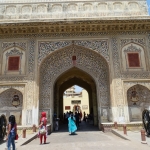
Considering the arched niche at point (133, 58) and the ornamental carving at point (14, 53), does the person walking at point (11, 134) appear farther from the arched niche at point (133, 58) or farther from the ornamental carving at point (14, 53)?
the arched niche at point (133, 58)

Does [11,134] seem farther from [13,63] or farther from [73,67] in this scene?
[73,67]

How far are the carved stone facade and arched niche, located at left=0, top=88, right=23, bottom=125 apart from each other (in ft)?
0.15

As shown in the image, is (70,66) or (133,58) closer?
(133,58)

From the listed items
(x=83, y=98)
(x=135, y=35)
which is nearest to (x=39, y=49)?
(x=135, y=35)

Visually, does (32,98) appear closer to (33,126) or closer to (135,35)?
(33,126)

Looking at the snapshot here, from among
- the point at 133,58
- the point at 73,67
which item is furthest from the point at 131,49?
the point at 73,67

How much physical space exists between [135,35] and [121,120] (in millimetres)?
4262

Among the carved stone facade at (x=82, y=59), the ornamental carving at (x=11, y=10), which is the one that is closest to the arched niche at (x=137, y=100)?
the carved stone facade at (x=82, y=59)

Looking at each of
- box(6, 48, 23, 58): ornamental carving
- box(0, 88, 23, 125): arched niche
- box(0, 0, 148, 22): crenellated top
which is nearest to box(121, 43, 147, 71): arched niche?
box(0, 0, 148, 22): crenellated top

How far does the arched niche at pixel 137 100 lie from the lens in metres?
8.48

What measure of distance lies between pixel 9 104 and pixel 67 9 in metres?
5.71

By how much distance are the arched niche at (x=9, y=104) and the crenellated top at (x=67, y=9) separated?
387cm

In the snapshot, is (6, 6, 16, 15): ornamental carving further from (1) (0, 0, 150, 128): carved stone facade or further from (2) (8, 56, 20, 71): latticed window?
(2) (8, 56, 20, 71): latticed window

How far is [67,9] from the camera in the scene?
9867 millimetres
